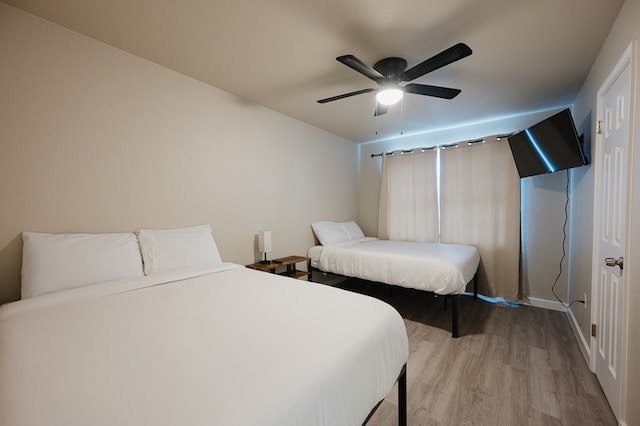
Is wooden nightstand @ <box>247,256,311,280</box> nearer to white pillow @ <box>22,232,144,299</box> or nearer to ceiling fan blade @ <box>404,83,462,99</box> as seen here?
white pillow @ <box>22,232,144,299</box>

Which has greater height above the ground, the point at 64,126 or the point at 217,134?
the point at 217,134

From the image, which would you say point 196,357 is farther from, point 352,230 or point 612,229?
point 352,230

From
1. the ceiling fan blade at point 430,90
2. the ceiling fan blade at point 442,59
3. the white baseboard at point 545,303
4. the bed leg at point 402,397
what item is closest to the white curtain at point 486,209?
the white baseboard at point 545,303

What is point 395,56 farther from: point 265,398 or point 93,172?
point 93,172

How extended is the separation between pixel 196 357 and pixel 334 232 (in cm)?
310

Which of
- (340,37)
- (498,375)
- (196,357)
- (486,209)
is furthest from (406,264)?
(196,357)

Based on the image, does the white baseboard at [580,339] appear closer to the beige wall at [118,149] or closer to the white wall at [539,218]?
the white wall at [539,218]

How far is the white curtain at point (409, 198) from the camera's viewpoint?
13.2 ft

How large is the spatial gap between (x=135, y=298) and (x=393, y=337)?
146 centimetres

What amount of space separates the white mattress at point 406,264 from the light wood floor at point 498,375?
0.51 metres

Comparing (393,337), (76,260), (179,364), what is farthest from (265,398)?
(76,260)

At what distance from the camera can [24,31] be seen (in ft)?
5.40

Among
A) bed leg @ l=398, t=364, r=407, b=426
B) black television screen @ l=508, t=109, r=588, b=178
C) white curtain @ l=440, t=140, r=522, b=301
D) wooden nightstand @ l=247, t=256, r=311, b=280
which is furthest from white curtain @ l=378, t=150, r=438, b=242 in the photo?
bed leg @ l=398, t=364, r=407, b=426

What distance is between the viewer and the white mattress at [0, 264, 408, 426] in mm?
671
